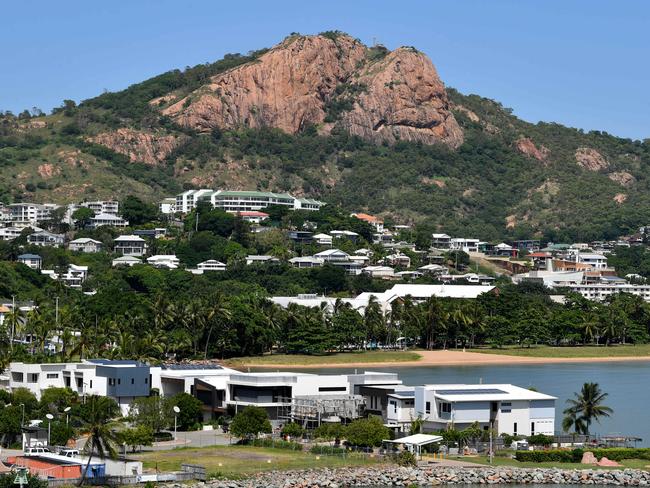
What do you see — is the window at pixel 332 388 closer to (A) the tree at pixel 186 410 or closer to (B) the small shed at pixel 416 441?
(A) the tree at pixel 186 410

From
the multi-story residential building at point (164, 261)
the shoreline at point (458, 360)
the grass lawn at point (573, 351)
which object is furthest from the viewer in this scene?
the multi-story residential building at point (164, 261)

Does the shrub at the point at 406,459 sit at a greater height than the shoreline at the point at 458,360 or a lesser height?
lesser

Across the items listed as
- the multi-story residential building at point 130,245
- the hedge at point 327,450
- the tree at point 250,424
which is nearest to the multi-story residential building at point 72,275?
the multi-story residential building at point 130,245

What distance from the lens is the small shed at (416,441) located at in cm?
6806

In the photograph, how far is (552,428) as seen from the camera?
245ft

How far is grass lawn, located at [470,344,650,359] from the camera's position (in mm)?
131875

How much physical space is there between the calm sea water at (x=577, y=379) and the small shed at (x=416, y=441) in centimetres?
1154

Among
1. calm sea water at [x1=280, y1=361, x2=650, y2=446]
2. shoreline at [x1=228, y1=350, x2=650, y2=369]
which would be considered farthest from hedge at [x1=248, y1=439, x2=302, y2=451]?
shoreline at [x1=228, y1=350, x2=650, y2=369]

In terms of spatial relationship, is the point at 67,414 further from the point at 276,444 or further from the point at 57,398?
the point at 276,444

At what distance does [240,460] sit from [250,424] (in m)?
5.94

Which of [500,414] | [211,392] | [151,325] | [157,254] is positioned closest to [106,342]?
[151,325]

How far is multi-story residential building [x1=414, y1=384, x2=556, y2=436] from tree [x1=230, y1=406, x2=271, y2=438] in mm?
7802

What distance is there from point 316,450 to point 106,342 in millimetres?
47290

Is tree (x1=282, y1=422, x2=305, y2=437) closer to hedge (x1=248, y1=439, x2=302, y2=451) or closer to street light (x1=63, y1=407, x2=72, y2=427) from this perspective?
hedge (x1=248, y1=439, x2=302, y2=451)
